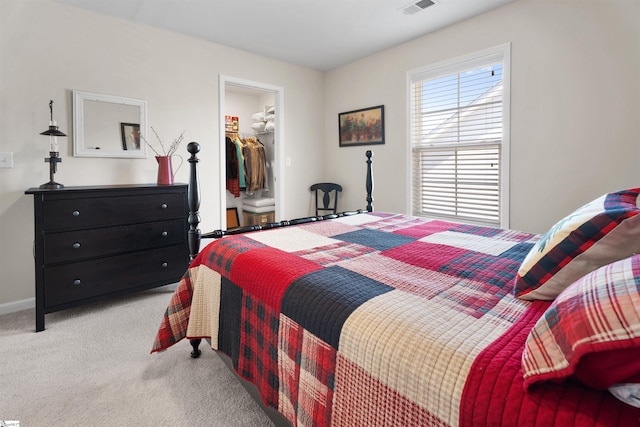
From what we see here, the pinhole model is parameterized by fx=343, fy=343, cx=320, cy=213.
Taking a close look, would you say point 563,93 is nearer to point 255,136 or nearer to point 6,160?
point 255,136

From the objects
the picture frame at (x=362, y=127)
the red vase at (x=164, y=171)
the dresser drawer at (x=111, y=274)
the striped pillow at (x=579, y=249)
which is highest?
the picture frame at (x=362, y=127)

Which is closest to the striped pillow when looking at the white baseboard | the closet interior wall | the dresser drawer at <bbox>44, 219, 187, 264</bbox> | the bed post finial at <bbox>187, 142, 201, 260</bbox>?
the bed post finial at <bbox>187, 142, 201, 260</bbox>

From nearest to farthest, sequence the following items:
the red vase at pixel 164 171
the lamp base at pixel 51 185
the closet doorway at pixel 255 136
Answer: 1. the lamp base at pixel 51 185
2. the red vase at pixel 164 171
3. the closet doorway at pixel 255 136

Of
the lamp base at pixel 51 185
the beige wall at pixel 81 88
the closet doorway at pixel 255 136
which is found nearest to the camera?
the lamp base at pixel 51 185

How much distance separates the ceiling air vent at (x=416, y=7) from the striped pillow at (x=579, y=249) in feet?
8.32

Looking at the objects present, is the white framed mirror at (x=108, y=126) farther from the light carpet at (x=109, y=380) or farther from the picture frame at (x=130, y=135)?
the light carpet at (x=109, y=380)

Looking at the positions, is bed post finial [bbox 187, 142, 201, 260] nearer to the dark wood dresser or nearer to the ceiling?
the dark wood dresser

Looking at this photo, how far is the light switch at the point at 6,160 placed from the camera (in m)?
2.64

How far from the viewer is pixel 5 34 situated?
2.63 m

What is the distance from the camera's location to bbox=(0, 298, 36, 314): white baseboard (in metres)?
2.72

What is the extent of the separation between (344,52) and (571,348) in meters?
4.09

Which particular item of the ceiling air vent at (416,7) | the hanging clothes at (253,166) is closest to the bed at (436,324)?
the ceiling air vent at (416,7)

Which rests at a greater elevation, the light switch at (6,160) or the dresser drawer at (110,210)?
the light switch at (6,160)

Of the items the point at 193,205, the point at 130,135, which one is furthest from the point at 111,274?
the point at 130,135
